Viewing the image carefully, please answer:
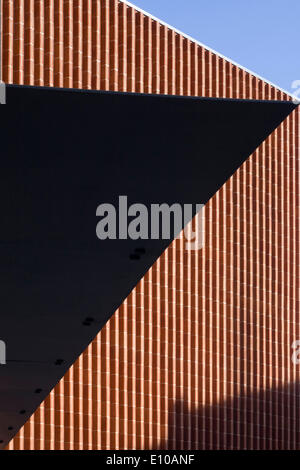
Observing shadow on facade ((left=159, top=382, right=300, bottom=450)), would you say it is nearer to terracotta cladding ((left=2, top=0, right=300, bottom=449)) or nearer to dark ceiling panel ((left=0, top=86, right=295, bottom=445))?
terracotta cladding ((left=2, top=0, right=300, bottom=449))

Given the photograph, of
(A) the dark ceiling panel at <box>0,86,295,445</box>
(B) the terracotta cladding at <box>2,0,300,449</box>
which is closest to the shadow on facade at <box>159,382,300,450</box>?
(B) the terracotta cladding at <box>2,0,300,449</box>

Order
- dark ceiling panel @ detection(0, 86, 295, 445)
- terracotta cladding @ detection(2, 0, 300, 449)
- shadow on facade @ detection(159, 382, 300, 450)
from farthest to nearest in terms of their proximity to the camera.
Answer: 1. shadow on facade @ detection(159, 382, 300, 450)
2. terracotta cladding @ detection(2, 0, 300, 449)
3. dark ceiling panel @ detection(0, 86, 295, 445)

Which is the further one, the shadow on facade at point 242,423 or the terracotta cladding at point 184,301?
the shadow on facade at point 242,423

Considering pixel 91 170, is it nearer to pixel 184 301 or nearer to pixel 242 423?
pixel 184 301

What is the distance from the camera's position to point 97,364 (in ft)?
95.6

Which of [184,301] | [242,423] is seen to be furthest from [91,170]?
[242,423]

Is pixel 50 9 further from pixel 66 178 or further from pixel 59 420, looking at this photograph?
pixel 66 178

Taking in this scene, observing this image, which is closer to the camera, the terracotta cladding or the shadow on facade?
the terracotta cladding

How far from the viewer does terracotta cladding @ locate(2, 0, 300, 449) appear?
27750 millimetres

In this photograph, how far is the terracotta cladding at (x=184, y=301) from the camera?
1093 inches

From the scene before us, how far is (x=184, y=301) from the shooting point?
3272cm

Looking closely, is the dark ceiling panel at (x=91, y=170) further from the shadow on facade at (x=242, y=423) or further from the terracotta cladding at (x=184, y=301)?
the shadow on facade at (x=242, y=423)

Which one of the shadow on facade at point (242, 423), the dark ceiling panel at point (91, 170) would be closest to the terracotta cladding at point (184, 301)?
the shadow on facade at point (242, 423)
